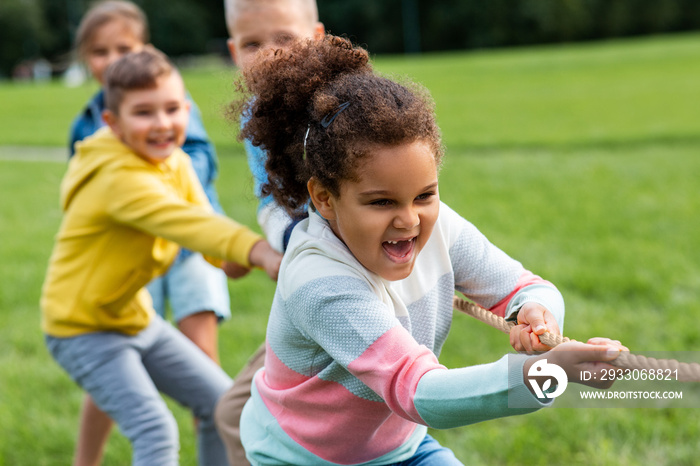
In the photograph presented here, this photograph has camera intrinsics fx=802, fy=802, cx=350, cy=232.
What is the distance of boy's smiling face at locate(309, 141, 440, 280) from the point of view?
1.62 meters

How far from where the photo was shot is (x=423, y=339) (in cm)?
190

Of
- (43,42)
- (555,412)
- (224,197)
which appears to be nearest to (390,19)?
(43,42)

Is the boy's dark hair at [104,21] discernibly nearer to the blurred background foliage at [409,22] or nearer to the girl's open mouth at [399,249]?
the girl's open mouth at [399,249]

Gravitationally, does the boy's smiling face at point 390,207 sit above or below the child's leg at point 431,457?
above

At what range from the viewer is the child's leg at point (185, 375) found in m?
2.93

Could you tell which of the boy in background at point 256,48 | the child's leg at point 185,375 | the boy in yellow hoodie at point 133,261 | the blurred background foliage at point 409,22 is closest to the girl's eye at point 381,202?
the boy in background at point 256,48

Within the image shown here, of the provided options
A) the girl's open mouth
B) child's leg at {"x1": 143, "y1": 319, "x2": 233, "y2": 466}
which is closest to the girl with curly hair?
the girl's open mouth

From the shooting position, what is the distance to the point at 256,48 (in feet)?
8.99


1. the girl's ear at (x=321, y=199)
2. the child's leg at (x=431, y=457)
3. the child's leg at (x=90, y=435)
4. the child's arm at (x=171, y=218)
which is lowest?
the child's leg at (x=90, y=435)

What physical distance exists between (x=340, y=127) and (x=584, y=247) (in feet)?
14.7

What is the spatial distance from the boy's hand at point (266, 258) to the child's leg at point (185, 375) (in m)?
0.80

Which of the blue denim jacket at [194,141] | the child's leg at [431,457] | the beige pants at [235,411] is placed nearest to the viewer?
the child's leg at [431,457]

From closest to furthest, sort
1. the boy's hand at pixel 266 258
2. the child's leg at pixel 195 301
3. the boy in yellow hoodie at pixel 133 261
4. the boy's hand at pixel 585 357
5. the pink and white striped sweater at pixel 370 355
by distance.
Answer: the boy's hand at pixel 585 357
the pink and white striped sweater at pixel 370 355
the boy's hand at pixel 266 258
the boy in yellow hoodie at pixel 133 261
the child's leg at pixel 195 301

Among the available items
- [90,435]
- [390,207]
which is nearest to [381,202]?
[390,207]
